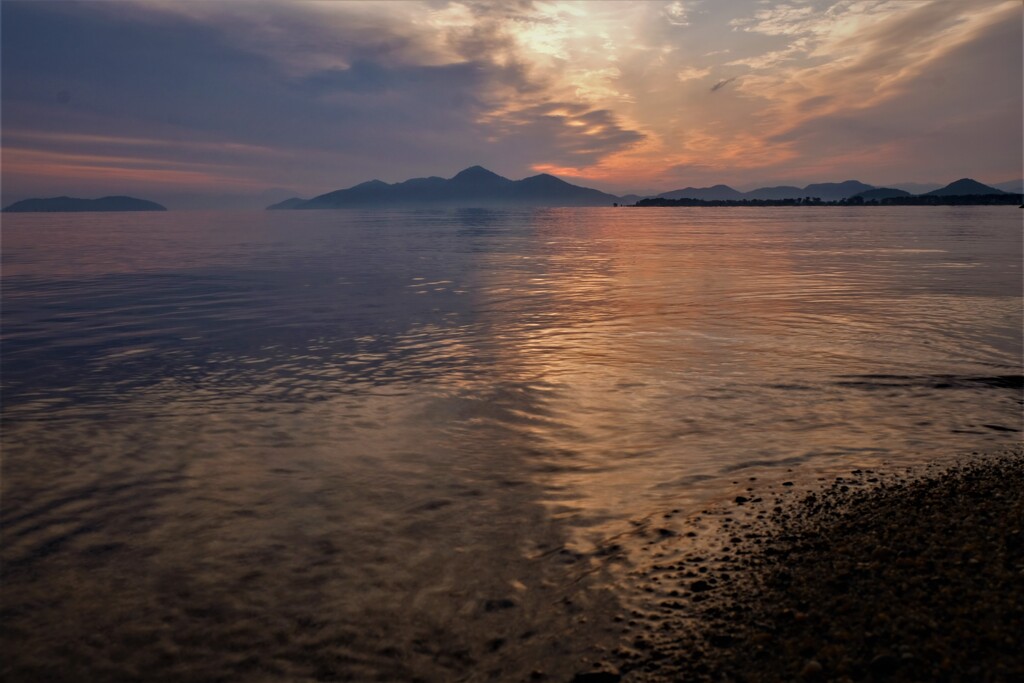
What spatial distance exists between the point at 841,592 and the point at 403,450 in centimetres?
639

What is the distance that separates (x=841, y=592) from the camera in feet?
17.0

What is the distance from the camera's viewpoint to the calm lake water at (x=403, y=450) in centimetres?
560

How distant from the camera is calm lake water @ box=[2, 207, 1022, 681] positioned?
560 centimetres

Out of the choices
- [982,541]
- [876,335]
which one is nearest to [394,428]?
[982,541]

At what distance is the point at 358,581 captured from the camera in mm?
6320

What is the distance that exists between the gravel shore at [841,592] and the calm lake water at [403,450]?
2.15ft

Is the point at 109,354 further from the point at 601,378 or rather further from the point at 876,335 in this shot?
the point at 876,335

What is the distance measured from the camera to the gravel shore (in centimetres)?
435

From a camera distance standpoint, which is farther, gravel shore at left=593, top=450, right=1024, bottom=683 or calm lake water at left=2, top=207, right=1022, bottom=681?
calm lake water at left=2, top=207, right=1022, bottom=681

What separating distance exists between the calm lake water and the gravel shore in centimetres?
66

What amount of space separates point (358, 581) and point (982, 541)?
579 centimetres

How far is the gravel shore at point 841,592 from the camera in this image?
4352 mm

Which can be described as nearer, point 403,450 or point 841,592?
point 841,592

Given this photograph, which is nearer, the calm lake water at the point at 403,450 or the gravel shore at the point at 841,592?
the gravel shore at the point at 841,592
